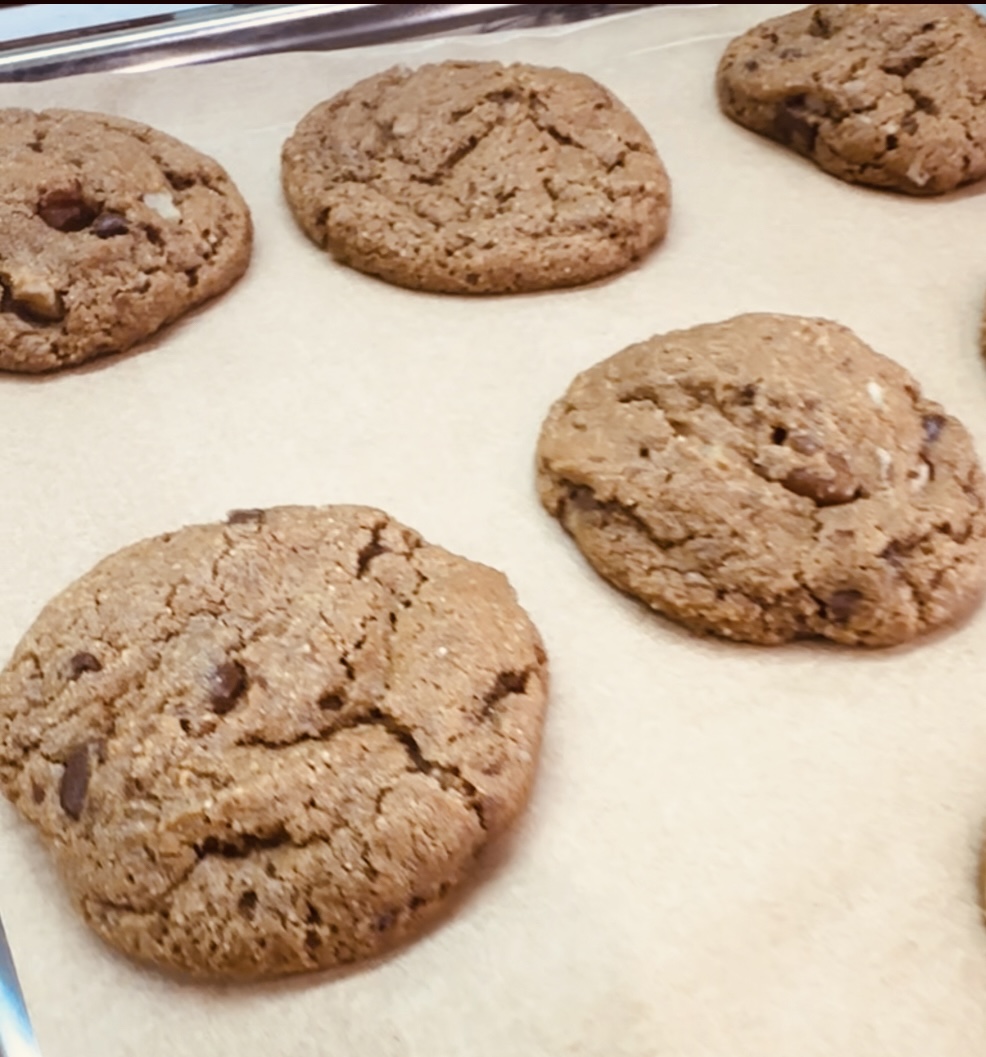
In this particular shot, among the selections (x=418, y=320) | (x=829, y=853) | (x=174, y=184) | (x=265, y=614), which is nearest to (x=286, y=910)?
(x=265, y=614)

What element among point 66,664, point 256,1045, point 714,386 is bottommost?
point 256,1045

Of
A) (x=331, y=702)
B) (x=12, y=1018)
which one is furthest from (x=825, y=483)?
(x=12, y=1018)

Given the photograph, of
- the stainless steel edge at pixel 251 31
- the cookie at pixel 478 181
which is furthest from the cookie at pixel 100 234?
the stainless steel edge at pixel 251 31

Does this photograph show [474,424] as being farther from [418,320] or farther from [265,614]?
[265,614]

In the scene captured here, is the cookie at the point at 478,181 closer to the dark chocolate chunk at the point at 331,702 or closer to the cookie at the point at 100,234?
the cookie at the point at 100,234

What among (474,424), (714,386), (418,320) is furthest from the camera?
(418,320)

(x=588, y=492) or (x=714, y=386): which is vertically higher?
(x=714, y=386)
